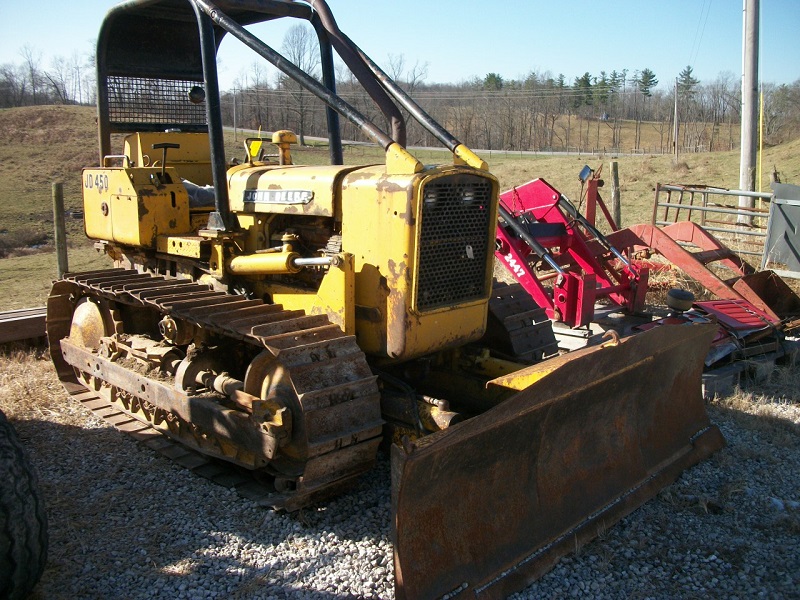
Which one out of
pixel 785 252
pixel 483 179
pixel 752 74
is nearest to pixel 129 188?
pixel 483 179

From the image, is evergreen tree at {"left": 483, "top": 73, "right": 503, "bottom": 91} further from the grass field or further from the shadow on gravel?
the shadow on gravel

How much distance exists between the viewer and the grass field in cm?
1389

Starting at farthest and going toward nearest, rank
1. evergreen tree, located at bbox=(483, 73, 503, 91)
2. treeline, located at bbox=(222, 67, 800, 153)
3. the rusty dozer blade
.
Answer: evergreen tree, located at bbox=(483, 73, 503, 91)
treeline, located at bbox=(222, 67, 800, 153)
the rusty dozer blade

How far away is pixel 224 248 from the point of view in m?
4.94

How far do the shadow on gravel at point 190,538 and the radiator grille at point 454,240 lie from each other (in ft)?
4.14

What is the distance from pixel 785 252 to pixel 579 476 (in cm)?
763

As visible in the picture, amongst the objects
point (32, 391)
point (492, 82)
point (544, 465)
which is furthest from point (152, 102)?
point (492, 82)

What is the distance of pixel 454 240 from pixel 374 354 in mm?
823

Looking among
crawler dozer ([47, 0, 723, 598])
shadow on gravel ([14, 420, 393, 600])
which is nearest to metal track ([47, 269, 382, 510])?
crawler dozer ([47, 0, 723, 598])

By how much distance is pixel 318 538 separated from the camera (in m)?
3.86

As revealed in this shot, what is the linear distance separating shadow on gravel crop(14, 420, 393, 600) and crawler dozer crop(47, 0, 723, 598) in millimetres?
218

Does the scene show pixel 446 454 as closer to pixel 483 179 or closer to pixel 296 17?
pixel 483 179

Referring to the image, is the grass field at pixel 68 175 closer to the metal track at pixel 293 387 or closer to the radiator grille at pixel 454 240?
the metal track at pixel 293 387

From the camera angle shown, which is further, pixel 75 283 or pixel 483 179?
pixel 75 283
